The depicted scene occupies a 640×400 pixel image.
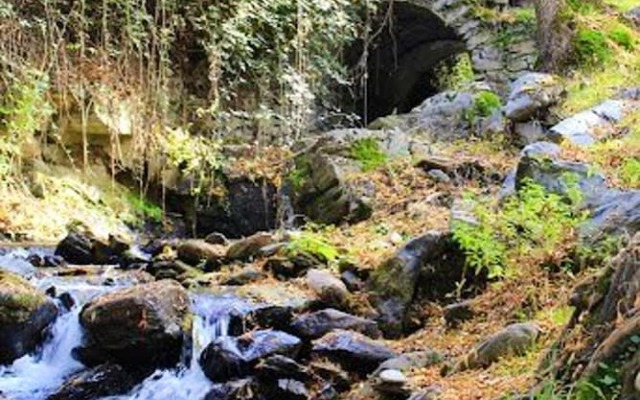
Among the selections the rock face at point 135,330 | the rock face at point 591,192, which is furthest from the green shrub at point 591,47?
the rock face at point 135,330

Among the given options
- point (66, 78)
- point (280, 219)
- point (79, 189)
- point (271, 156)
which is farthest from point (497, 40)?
point (66, 78)

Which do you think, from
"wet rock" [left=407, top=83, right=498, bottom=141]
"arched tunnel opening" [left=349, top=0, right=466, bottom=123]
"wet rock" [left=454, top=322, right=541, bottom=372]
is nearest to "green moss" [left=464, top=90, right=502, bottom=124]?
"wet rock" [left=407, top=83, right=498, bottom=141]

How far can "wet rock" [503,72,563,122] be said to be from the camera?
8.66 m

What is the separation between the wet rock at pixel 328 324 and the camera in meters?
4.81

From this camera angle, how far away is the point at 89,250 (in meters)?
6.92

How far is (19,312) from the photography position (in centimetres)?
490

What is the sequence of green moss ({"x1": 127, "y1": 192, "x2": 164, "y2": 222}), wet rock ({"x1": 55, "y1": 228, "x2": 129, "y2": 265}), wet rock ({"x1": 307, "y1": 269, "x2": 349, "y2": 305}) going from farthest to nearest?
green moss ({"x1": 127, "y1": 192, "x2": 164, "y2": 222}) < wet rock ({"x1": 55, "y1": 228, "x2": 129, "y2": 265}) < wet rock ({"x1": 307, "y1": 269, "x2": 349, "y2": 305})

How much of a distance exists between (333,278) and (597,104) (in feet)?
12.6

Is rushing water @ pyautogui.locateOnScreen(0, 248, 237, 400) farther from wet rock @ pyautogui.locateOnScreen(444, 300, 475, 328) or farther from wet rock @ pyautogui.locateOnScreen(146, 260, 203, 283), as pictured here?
wet rock @ pyautogui.locateOnScreen(444, 300, 475, 328)

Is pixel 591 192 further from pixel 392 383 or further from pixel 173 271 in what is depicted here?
pixel 173 271

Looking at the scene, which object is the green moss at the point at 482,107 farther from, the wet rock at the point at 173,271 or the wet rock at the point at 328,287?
the wet rock at the point at 328,287

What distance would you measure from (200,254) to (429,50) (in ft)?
26.9

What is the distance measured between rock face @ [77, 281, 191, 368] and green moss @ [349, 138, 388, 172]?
4.03 m

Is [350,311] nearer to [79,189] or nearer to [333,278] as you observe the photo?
[333,278]
